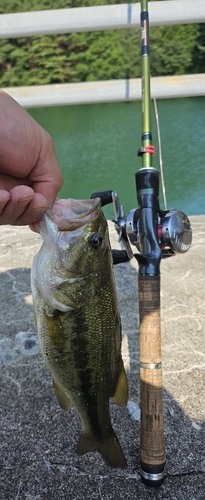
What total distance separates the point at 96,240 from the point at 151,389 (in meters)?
0.72

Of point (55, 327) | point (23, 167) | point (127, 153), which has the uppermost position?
point (127, 153)

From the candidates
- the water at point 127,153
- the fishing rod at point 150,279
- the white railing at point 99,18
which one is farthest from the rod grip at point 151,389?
the water at point 127,153

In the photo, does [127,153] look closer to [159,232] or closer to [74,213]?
[159,232]

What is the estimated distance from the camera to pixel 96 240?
125cm

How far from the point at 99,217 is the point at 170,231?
0.51 meters

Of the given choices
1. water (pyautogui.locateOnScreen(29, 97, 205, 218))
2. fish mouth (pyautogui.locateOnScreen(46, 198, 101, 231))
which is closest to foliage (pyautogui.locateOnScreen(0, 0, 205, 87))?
water (pyautogui.locateOnScreen(29, 97, 205, 218))

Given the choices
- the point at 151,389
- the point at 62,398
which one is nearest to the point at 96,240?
the point at 62,398

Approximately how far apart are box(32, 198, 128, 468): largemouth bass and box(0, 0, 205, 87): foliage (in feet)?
67.4

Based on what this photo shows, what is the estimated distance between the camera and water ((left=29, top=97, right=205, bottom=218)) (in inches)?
350

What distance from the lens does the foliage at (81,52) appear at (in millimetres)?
20750

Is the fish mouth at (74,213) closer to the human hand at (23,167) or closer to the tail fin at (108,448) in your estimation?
the human hand at (23,167)

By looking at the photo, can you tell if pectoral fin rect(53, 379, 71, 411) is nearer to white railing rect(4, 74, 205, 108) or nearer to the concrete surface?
the concrete surface

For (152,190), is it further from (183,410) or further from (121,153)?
(121,153)

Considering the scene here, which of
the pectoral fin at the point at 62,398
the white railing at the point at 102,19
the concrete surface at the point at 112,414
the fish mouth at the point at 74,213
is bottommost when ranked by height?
the concrete surface at the point at 112,414
